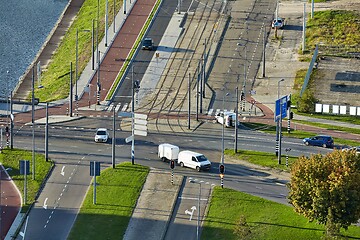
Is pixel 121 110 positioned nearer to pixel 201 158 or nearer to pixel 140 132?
pixel 140 132

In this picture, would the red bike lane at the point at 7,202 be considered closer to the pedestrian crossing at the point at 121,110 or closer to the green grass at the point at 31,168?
the green grass at the point at 31,168

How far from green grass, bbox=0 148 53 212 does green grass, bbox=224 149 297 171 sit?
2225 centimetres

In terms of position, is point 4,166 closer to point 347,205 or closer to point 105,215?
point 105,215

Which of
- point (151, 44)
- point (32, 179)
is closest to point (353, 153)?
point (32, 179)

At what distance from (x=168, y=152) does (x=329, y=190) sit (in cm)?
2877

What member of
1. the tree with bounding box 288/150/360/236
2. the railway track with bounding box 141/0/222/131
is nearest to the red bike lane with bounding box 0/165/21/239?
the railway track with bounding box 141/0/222/131

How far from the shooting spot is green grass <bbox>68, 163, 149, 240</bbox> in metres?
127

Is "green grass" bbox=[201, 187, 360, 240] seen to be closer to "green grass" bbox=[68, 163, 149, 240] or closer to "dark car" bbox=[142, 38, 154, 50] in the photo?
"green grass" bbox=[68, 163, 149, 240]

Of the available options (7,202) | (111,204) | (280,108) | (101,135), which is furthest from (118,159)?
(280,108)

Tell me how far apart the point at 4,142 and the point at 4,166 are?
935 centimetres

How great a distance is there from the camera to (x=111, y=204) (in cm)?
13375

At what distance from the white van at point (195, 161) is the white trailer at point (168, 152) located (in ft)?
4.92

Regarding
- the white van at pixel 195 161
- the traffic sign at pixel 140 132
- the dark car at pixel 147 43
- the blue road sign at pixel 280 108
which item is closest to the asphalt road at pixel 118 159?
the white van at pixel 195 161

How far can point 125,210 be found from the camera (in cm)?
13238
